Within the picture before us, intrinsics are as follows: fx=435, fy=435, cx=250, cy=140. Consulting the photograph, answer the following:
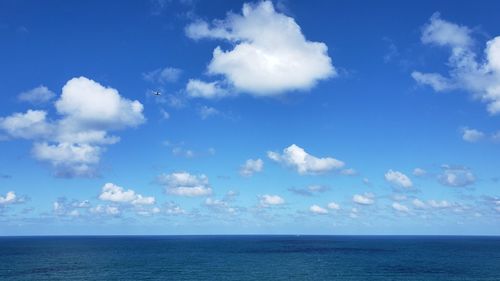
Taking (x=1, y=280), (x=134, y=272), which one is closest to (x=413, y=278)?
(x=134, y=272)

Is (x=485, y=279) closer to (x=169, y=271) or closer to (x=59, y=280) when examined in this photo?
(x=169, y=271)

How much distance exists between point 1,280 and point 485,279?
372 ft

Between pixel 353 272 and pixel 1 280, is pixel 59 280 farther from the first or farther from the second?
pixel 353 272

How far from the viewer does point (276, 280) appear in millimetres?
97938

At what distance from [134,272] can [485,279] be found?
86.3m

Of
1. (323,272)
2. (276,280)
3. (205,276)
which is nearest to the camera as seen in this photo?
(276,280)

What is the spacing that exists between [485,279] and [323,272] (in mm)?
37987

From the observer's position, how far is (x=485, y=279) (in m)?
103

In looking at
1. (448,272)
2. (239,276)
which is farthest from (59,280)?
(448,272)

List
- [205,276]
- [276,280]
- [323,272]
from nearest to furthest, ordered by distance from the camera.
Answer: [276,280] < [205,276] < [323,272]

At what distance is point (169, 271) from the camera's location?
114m

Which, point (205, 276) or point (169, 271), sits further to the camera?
point (169, 271)

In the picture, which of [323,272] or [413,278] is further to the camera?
[323,272]

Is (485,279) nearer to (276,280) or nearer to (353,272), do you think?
(353,272)
